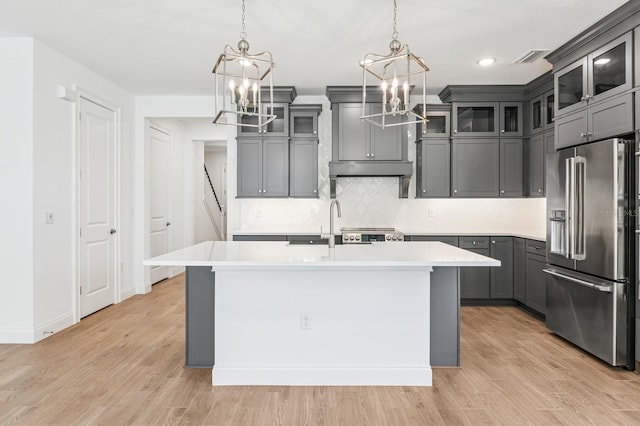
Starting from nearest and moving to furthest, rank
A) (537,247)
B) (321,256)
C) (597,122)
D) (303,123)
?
1. (321,256)
2. (597,122)
3. (537,247)
4. (303,123)

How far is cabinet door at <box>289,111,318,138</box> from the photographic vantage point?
16.7ft

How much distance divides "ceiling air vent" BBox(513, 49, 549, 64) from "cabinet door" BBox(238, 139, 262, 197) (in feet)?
10.0

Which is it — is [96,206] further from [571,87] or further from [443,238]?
[571,87]

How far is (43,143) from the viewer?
3.68 meters

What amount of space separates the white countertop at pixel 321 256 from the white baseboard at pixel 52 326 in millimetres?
1857

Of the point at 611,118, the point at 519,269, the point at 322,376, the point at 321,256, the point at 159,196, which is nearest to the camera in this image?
the point at 321,256

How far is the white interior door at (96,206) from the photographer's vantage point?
4.29m

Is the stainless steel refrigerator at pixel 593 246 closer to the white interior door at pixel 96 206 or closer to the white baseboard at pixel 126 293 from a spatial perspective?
the white interior door at pixel 96 206

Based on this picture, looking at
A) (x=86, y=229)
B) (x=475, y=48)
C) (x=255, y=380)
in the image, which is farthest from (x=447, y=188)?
(x=86, y=229)

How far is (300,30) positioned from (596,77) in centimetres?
245

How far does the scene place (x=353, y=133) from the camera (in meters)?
4.95

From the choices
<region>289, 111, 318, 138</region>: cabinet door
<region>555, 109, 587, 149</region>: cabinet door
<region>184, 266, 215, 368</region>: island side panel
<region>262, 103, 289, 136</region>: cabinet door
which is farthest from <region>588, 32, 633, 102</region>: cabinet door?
<region>184, 266, 215, 368</region>: island side panel

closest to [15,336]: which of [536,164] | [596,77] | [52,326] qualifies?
[52,326]

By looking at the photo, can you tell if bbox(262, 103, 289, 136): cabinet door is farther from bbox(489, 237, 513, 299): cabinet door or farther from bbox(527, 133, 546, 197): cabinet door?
bbox(527, 133, 546, 197): cabinet door
